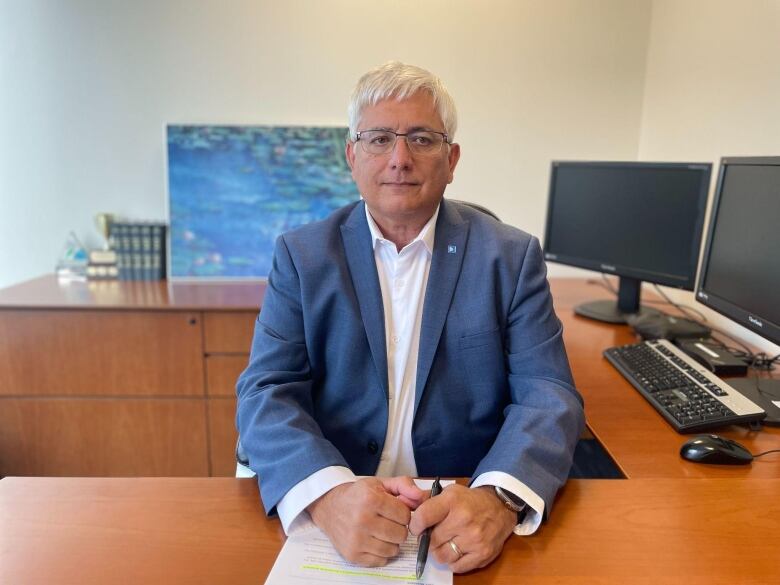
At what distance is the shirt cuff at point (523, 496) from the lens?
856 mm

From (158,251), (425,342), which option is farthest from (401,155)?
(158,251)

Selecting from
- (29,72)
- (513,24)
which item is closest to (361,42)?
(513,24)

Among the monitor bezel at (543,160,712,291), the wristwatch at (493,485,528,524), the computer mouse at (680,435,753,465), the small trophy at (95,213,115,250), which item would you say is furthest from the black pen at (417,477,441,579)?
the small trophy at (95,213,115,250)

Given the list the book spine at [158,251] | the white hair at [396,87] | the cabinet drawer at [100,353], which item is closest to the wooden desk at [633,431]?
the white hair at [396,87]

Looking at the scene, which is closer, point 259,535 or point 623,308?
point 259,535

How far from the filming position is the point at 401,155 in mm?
1218

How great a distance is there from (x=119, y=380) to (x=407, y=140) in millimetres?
1765

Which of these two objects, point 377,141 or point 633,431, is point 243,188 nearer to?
point 377,141

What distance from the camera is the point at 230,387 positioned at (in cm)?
239

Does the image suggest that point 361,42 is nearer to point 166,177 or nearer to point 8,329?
point 166,177

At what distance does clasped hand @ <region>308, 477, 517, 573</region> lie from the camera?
0.78m

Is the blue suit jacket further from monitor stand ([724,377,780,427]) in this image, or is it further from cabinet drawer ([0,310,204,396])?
cabinet drawer ([0,310,204,396])

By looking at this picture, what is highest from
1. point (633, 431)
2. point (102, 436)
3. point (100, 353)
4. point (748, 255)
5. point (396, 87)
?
point (396, 87)

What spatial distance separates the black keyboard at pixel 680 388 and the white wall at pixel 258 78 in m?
1.44
